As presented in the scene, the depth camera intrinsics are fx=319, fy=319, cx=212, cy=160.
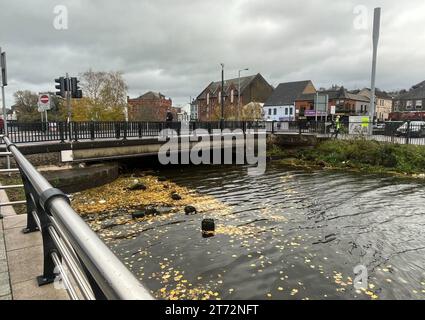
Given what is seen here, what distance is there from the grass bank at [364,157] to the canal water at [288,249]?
22.5 feet

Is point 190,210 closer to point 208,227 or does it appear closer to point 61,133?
point 208,227

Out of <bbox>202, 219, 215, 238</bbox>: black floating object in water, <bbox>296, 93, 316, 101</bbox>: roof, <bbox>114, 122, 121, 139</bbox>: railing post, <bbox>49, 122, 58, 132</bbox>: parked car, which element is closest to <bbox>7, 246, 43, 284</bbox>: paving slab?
<bbox>202, 219, 215, 238</bbox>: black floating object in water

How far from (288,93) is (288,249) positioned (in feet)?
249

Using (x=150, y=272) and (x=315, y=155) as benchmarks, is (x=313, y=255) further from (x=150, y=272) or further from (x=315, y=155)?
(x=315, y=155)

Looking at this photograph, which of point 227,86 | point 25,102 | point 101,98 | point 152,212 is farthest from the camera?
point 227,86

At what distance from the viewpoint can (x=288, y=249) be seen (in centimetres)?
727

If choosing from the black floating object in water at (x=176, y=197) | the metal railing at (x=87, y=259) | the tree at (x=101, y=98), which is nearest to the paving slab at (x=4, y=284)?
the metal railing at (x=87, y=259)

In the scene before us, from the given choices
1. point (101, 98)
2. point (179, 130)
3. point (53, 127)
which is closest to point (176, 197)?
point (53, 127)

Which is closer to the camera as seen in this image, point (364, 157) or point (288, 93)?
point (364, 157)

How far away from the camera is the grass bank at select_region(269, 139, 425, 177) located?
19.0 m

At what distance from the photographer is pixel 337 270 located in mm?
6289

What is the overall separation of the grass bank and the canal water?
22.5 feet

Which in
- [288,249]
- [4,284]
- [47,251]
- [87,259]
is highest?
[87,259]
